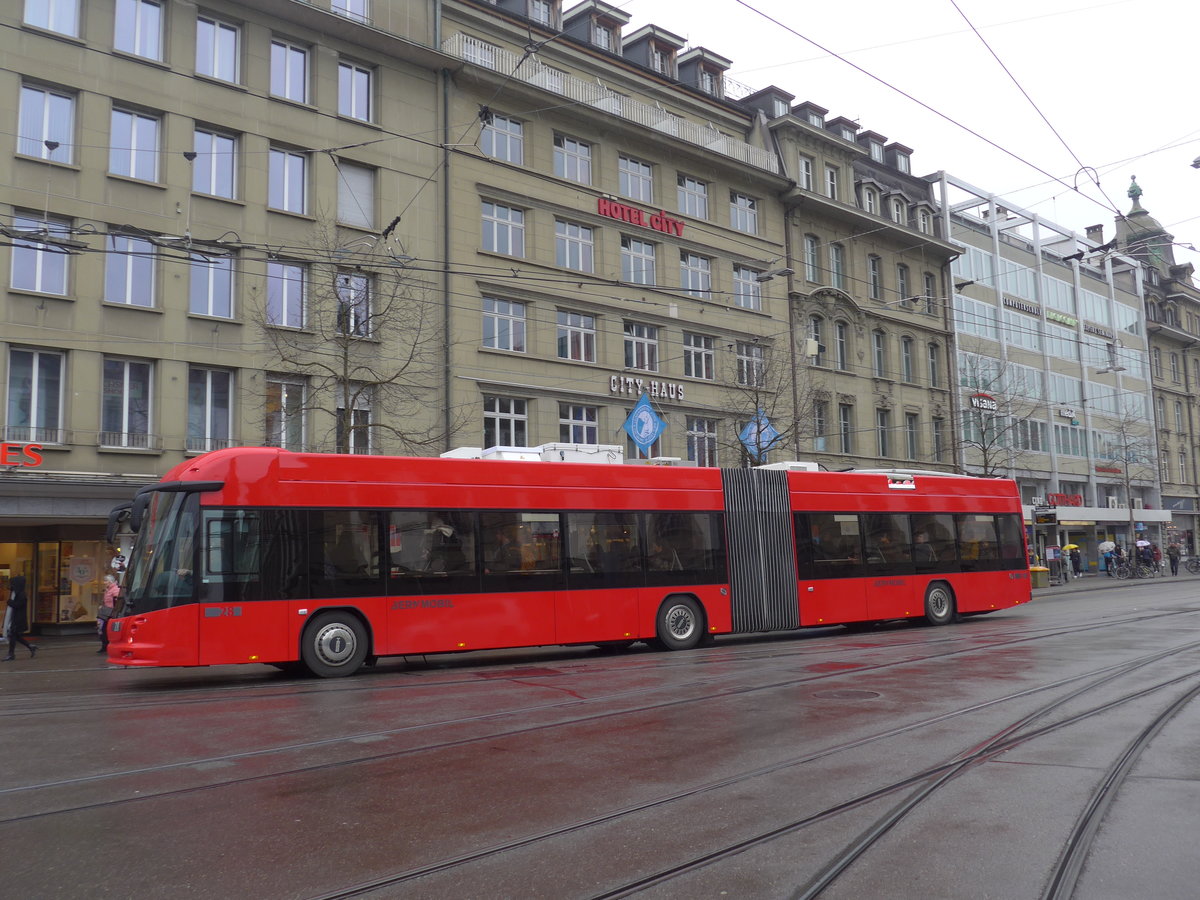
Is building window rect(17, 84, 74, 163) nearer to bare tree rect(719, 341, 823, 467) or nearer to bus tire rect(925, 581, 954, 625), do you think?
bare tree rect(719, 341, 823, 467)

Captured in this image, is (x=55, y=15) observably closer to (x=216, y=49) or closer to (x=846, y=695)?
(x=216, y=49)

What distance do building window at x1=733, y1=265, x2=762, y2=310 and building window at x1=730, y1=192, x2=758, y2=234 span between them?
150 centimetres

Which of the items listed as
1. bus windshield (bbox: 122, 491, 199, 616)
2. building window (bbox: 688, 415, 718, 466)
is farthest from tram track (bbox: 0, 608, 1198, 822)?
building window (bbox: 688, 415, 718, 466)

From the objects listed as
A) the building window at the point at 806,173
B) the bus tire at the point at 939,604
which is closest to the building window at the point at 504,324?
the bus tire at the point at 939,604

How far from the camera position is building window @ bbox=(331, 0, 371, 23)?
26.4m

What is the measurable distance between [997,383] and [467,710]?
43.1 m

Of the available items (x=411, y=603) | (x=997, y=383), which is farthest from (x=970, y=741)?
(x=997, y=383)

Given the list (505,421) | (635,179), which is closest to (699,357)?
(635,179)

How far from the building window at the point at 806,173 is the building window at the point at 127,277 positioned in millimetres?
25333

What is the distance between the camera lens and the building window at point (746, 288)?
3619 centimetres

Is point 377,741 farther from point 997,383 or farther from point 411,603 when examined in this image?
point 997,383

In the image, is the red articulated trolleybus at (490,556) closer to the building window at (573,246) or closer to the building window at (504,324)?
the building window at (504,324)

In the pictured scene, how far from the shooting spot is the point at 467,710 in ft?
32.7

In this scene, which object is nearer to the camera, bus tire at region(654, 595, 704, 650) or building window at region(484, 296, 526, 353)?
bus tire at region(654, 595, 704, 650)
